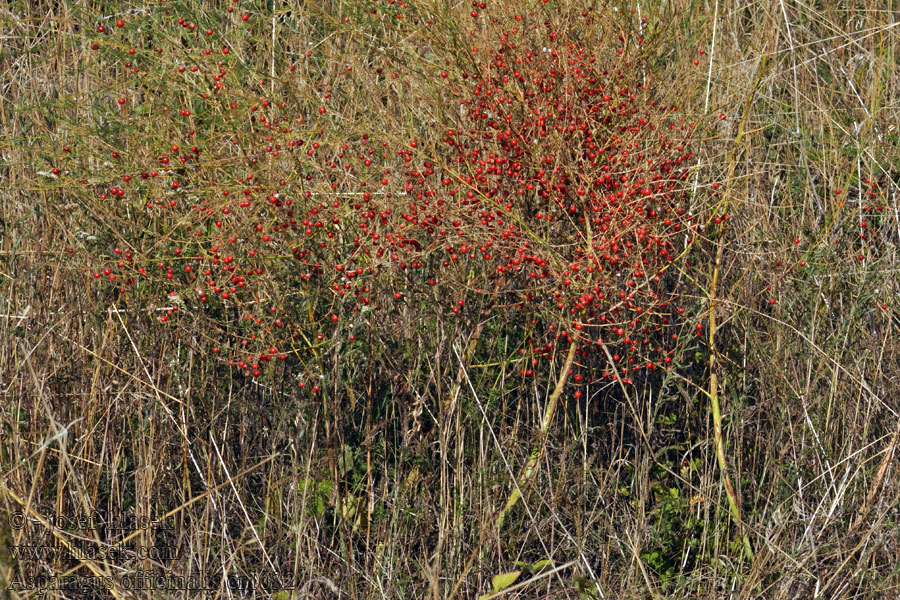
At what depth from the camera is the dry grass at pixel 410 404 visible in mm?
2307

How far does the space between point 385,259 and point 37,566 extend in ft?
3.71

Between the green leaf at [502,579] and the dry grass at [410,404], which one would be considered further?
the dry grass at [410,404]

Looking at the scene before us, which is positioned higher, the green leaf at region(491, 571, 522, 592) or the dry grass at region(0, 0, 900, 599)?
the dry grass at region(0, 0, 900, 599)

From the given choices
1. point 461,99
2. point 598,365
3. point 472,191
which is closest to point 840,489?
point 598,365

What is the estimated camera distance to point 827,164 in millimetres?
3064

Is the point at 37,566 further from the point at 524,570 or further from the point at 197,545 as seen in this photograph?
the point at 524,570

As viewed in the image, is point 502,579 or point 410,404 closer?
point 502,579

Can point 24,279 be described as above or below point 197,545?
above

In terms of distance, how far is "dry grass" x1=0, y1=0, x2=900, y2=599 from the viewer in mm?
2307

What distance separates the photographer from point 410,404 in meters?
2.53

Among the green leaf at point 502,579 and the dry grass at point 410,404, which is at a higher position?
the dry grass at point 410,404

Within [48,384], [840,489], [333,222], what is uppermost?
[333,222]

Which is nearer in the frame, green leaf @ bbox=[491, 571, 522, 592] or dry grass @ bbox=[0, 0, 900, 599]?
green leaf @ bbox=[491, 571, 522, 592]

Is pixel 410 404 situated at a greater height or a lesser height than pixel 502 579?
greater
